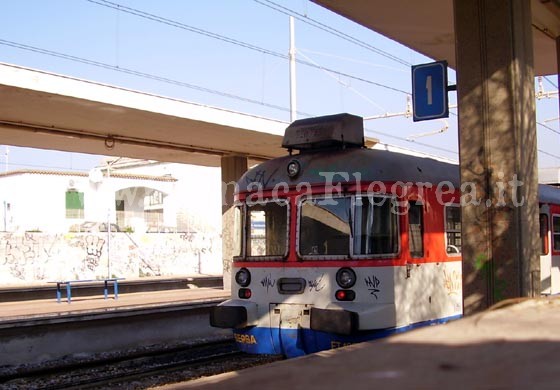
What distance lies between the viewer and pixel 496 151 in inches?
291

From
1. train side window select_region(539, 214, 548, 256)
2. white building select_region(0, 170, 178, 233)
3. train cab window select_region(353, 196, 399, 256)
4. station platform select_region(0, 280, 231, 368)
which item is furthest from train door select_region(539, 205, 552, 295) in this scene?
white building select_region(0, 170, 178, 233)

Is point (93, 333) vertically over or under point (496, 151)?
under

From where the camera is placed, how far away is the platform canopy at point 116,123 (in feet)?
41.7

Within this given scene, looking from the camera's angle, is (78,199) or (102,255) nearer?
(102,255)

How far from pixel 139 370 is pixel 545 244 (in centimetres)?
706

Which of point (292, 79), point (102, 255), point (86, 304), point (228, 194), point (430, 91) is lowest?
point (86, 304)

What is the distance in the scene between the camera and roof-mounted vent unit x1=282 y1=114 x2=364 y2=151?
8812 mm

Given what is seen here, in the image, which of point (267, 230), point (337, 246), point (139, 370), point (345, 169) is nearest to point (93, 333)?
point (139, 370)

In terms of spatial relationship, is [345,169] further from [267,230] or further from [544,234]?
[544,234]

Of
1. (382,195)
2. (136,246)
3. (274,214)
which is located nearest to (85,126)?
(274,214)

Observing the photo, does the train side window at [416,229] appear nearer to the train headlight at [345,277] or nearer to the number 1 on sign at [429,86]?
the train headlight at [345,277]

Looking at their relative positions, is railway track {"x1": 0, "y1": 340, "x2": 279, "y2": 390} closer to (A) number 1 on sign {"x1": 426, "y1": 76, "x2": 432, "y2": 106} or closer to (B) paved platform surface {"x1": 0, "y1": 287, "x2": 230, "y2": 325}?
(B) paved platform surface {"x1": 0, "y1": 287, "x2": 230, "y2": 325}

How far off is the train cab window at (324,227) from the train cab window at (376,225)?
0.14m

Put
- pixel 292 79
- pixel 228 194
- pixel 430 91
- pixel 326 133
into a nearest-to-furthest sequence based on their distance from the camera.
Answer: pixel 430 91, pixel 326 133, pixel 228 194, pixel 292 79
